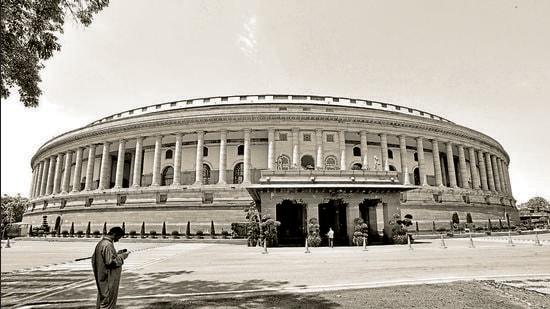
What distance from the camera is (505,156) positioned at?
68125mm

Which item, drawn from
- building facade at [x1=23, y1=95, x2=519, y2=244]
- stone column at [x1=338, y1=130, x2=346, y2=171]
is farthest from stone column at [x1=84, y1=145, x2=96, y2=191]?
stone column at [x1=338, y1=130, x2=346, y2=171]

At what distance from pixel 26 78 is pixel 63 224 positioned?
46742 mm

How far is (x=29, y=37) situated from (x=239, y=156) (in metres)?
38.5

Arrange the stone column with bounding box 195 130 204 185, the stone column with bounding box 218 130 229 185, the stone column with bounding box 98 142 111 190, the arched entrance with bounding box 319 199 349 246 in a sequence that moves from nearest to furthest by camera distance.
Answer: the arched entrance with bounding box 319 199 349 246
the stone column with bounding box 195 130 204 185
the stone column with bounding box 218 130 229 185
the stone column with bounding box 98 142 111 190

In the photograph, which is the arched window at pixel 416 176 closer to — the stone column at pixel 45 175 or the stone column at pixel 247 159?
the stone column at pixel 247 159

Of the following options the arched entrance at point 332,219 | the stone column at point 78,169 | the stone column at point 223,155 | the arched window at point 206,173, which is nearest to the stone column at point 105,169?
the stone column at point 78,169

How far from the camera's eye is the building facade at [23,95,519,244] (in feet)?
143

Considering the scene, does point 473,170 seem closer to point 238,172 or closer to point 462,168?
point 462,168

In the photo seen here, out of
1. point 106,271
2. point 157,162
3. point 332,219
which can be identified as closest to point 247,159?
point 157,162

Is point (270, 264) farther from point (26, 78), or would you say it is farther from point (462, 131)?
point (462, 131)

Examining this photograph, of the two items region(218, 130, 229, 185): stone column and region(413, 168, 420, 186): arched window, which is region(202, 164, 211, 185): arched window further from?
region(413, 168, 420, 186): arched window

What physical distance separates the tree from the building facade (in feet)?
97.2

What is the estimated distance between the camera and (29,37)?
33.5ft

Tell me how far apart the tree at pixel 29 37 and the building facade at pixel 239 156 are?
2963 cm
